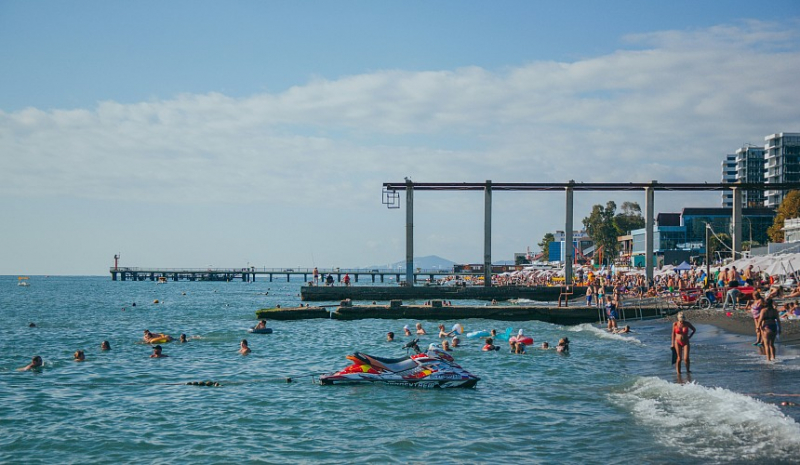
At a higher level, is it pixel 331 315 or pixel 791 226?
pixel 791 226

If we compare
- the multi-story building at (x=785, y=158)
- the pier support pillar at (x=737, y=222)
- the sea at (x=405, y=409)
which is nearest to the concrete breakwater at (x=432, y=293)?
the pier support pillar at (x=737, y=222)

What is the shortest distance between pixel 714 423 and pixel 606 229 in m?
145

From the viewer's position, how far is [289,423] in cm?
1731

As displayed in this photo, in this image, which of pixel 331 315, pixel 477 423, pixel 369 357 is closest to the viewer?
pixel 477 423

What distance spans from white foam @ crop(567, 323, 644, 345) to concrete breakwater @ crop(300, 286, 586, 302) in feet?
92.9

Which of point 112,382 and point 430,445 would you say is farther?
point 112,382

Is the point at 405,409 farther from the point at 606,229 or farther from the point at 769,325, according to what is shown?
the point at 606,229

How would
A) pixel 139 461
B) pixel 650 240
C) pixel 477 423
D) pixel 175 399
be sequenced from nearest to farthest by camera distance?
pixel 139 461
pixel 477 423
pixel 175 399
pixel 650 240

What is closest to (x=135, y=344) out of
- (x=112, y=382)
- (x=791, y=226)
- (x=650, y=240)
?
(x=112, y=382)

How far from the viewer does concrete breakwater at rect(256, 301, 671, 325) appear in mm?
49281

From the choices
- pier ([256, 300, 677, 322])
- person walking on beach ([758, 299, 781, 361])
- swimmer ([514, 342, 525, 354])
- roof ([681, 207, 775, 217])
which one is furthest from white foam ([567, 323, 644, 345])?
roof ([681, 207, 775, 217])

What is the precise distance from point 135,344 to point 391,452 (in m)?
24.7

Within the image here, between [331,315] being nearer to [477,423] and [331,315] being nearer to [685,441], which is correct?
[477,423]

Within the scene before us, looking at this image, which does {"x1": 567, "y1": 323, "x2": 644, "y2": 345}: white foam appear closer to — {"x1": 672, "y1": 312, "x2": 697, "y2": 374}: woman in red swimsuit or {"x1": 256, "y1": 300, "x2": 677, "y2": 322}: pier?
{"x1": 256, "y1": 300, "x2": 677, "y2": 322}: pier
